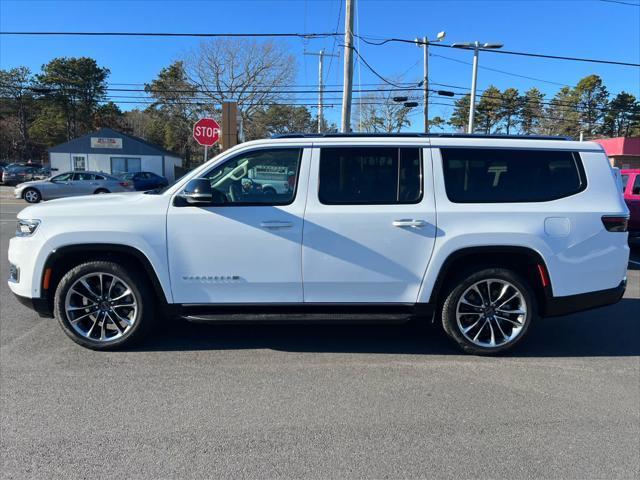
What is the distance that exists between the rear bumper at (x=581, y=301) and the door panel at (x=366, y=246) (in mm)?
1241

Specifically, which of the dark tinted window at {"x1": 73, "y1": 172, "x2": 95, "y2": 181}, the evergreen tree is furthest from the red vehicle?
the evergreen tree

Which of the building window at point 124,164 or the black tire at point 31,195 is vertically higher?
the building window at point 124,164

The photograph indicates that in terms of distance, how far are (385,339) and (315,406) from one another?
1.49 meters

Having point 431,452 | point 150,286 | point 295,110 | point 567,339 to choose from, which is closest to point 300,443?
point 431,452

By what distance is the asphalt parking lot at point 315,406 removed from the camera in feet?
8.44

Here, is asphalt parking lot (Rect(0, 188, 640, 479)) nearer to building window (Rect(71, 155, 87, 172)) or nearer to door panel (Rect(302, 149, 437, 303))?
door panel (Rect(302, 149, 437, 303))

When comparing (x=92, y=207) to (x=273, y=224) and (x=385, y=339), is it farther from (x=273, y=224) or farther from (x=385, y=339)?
(x=385, y=339)

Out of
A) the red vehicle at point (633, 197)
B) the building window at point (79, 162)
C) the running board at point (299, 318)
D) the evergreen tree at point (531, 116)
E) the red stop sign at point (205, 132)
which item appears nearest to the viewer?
the running board at point (299, 318)

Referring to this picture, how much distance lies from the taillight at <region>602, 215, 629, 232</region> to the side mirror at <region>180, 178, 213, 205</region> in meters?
3.40

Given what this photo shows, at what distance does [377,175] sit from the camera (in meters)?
3.89

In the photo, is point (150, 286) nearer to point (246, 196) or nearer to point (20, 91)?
point (246, 196)

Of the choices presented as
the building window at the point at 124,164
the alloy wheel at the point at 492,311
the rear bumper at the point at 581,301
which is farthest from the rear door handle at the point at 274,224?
the building window at the point at 124,164

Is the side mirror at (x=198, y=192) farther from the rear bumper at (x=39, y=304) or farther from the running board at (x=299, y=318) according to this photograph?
the rear bumper at (x=39, y=304)

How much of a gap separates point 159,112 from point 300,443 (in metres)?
66.2
